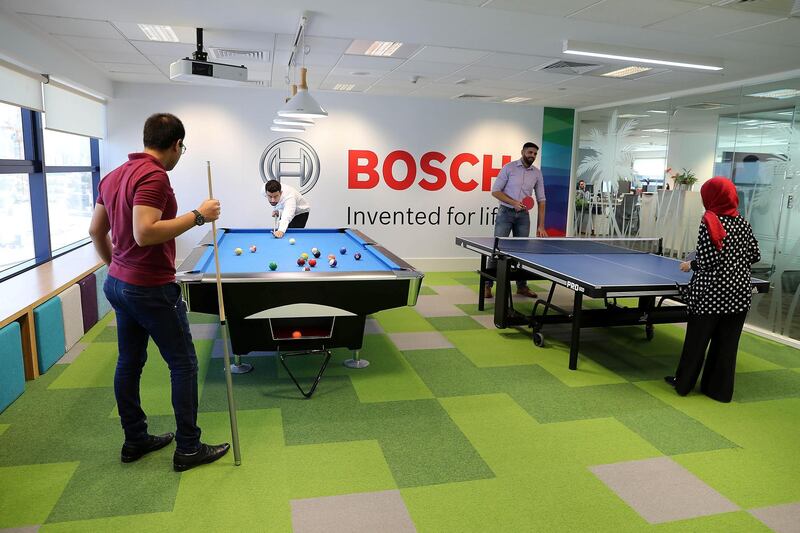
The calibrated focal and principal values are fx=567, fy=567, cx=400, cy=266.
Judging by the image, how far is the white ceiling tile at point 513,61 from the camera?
16.8 ft

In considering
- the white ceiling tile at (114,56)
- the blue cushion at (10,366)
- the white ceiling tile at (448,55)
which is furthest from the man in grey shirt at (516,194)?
the blue cushion at (10,366)

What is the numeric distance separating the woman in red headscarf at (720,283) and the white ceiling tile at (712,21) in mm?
1055

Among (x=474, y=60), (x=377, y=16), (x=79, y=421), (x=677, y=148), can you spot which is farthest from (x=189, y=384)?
(x=677, y=148)

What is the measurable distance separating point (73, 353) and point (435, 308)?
3433mm

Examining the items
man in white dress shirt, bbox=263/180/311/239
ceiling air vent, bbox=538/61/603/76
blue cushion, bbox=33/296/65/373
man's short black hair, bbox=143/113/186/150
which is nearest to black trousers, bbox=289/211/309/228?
man in white dress shirt, bbox=263/180/311/239

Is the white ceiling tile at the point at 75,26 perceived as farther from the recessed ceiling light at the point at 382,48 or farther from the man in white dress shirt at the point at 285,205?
the recessed ceiling light at the point at 382,48

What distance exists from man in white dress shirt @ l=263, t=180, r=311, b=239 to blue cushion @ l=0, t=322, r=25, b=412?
2482 millimetres

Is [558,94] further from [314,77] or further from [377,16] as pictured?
[377,16]

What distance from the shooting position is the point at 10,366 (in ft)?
11.3

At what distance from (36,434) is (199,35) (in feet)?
10.1

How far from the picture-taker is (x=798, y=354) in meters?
4.95

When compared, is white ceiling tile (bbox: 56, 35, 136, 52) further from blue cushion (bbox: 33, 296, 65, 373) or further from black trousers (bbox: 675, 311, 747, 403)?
black trousers (bbox: 675, 311, 747, 403)

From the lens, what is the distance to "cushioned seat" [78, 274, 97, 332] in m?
4.84

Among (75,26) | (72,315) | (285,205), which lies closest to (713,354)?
(285,205)
